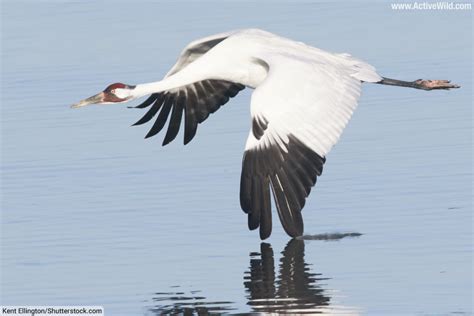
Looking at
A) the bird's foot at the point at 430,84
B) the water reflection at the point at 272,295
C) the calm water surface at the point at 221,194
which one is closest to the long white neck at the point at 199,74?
the calm water surface at the point at 221,194

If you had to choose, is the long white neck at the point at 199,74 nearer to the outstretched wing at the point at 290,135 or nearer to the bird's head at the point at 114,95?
the bird's head at the point at 114,95

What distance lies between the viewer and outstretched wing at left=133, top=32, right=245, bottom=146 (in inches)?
653

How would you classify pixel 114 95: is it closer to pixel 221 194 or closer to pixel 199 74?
pixel 199 74

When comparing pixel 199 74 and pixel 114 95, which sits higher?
pixel 199 74

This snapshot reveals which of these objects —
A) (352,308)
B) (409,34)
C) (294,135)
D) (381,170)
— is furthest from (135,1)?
(352,308)

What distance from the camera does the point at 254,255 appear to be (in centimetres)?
1345

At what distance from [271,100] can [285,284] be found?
179 centimetres

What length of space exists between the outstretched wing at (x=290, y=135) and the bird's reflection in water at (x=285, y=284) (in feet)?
1.22

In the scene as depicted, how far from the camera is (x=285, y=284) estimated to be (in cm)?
1254

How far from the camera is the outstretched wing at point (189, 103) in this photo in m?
16.6

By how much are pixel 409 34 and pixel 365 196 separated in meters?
8.01

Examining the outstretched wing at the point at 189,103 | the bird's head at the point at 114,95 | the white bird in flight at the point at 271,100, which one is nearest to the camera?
the white bird in flight at the point at 271,100

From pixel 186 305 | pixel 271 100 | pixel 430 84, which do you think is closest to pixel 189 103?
pixel 430 84

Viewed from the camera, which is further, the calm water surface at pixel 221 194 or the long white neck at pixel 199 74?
the long white neck at pixel 199 74
